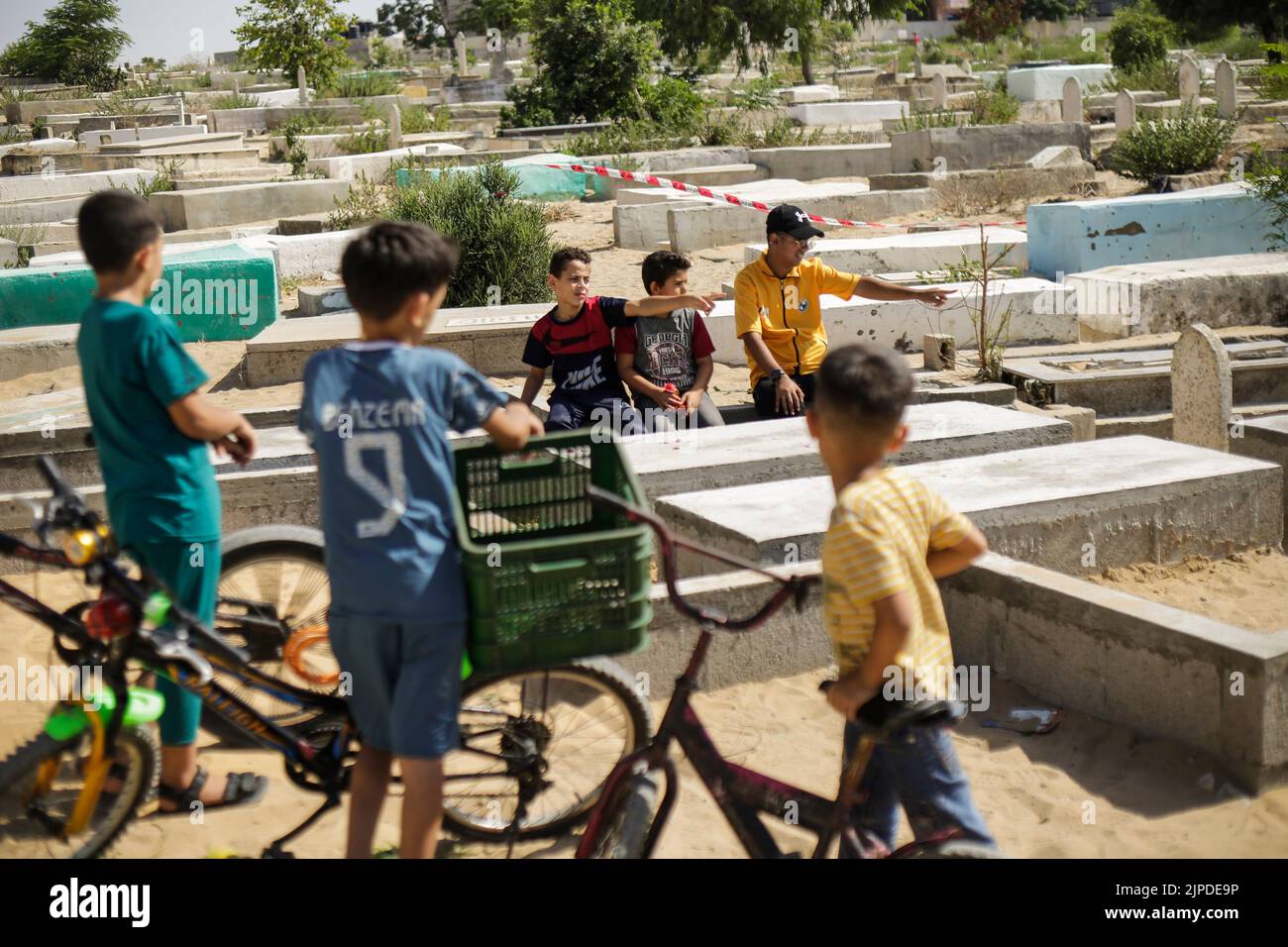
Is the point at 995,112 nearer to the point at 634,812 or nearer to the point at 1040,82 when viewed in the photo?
the point at 1040,82

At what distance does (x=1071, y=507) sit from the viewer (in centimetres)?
528

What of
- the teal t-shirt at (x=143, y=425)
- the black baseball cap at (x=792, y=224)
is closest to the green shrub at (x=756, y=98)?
the black baseball cap at (x=792, y=224)

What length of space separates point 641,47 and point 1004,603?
2259 centimetres

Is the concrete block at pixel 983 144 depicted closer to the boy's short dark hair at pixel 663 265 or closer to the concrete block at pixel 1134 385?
the concrete block at pixel 1134 385

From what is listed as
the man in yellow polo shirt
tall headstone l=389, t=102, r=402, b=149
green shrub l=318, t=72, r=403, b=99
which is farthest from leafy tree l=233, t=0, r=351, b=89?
the man in yellow polo shirt

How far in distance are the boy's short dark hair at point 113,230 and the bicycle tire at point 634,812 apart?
1768 millimetres

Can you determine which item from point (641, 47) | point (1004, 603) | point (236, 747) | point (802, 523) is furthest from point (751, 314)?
point (641, 47)

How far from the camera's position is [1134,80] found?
99.1 ft

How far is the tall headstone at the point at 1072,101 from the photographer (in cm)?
2320

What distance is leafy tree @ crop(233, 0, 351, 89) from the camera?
38.1 metres

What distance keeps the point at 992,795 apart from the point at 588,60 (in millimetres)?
23322

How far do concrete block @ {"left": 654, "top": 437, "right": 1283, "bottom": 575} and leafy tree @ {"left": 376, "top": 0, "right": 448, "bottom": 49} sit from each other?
251ft

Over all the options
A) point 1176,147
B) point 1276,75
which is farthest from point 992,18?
point 1276,75

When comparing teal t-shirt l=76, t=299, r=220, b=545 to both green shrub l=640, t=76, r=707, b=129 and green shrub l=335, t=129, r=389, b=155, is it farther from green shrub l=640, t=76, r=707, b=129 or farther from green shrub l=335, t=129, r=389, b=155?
green shrub l=335, t=129, r=389, b=155
